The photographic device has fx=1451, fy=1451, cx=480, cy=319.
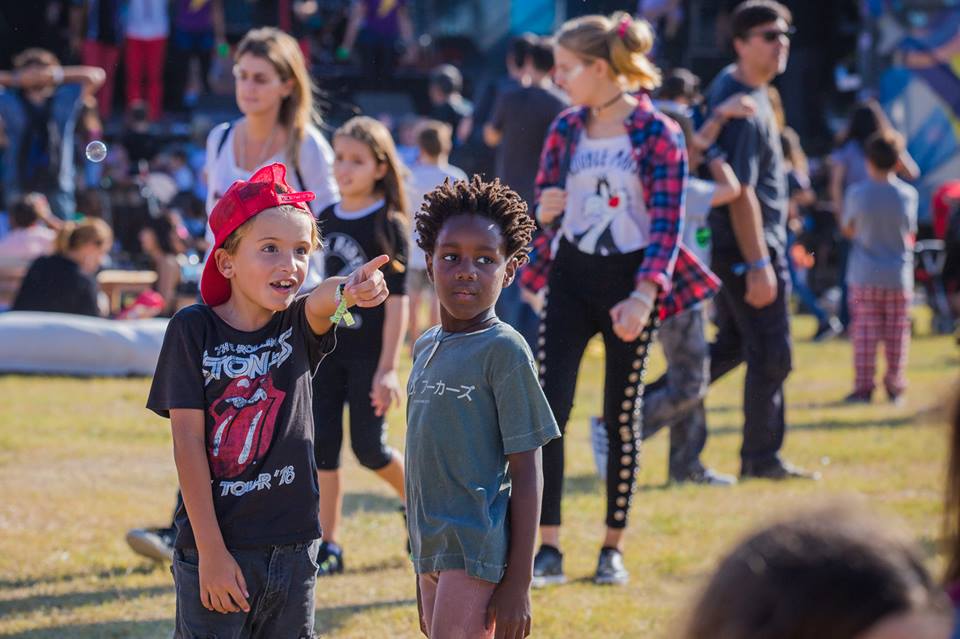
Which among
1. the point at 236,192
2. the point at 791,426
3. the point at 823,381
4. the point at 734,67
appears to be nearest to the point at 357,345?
the point at 236,192

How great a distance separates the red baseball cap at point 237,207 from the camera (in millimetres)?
3395

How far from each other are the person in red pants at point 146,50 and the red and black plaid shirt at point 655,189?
16.2 m

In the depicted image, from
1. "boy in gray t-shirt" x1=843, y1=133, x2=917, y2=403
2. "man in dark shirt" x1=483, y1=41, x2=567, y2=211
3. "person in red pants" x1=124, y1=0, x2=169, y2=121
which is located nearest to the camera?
"man in dark shirt" x1=483, y1=41, x2=567, y2=211

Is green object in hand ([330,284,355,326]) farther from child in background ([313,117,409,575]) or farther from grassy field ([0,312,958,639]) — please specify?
child in background ([313,117,409,575])

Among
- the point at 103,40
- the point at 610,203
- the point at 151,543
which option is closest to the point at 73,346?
the point at 151,543

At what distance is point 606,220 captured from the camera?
5215 mm

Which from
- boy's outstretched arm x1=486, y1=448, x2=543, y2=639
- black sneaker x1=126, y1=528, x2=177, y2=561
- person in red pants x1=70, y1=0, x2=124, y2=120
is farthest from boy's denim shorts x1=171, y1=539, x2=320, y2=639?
person in red pants x1=70, y1=0, x2=124, y2=120

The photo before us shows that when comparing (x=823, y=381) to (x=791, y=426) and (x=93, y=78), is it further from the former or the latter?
(x=93, y=78)

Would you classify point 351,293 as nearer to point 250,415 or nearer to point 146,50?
point 250,415

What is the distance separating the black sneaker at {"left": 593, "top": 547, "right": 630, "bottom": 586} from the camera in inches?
212

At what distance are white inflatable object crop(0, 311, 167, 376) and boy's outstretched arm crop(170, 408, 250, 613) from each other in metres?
8.34

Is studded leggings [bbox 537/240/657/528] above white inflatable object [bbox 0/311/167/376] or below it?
above

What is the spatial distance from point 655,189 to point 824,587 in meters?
3.93

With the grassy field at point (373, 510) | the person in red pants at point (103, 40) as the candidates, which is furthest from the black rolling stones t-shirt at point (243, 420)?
the person in red pants at point (103, 40)
